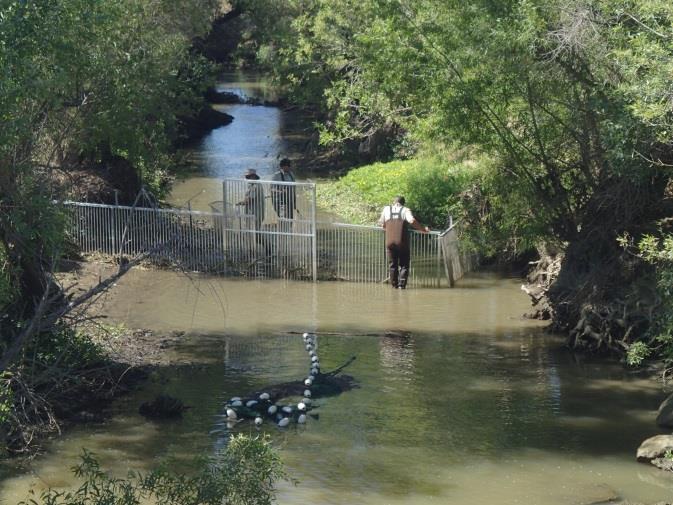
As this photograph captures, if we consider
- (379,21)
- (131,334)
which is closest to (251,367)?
(131,334)

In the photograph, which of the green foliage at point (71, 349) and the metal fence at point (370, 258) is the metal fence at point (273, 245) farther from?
the green foliage at point (71, 349)

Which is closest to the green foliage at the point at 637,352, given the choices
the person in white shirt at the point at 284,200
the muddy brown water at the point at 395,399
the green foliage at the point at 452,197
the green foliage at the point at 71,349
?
the muddy brown water at the point at 395,399

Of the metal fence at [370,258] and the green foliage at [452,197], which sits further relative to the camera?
the metal fence at [370,258]

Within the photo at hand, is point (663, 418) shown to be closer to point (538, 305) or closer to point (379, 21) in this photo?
point (538, 305)

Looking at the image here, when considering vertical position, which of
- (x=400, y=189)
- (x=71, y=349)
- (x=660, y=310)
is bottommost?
(x=71, y=349)

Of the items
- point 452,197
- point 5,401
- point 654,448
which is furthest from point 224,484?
point 452,197

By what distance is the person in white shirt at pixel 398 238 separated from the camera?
2005 centimetres

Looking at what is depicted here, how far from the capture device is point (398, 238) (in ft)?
65.9

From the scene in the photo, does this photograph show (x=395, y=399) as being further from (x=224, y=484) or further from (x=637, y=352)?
(x=224, y=484)

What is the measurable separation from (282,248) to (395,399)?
23.0ft

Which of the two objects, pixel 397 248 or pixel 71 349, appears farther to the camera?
pixel 397 248

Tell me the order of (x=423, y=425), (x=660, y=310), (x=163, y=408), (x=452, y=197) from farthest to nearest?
(x=452, y=197)
(x=660, y=310)
(x=163, y=408)
(x=423, y=425)

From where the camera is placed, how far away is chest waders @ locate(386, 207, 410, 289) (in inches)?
789

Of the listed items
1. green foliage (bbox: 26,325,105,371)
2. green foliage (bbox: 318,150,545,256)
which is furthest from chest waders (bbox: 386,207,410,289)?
green foliage (bbox: 26,325,105,371)
